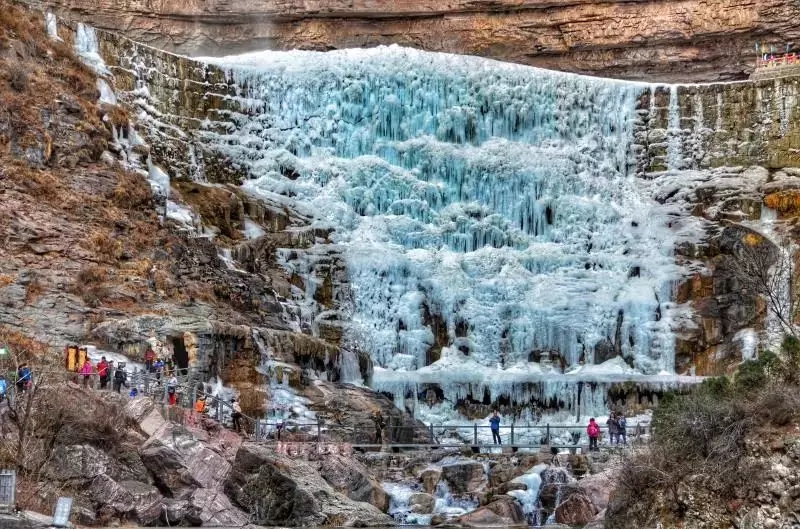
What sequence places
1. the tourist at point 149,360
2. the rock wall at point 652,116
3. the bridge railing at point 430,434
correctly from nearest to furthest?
the bridge railing at point 430,434, the tourist at point 149,360, the rock wall at point 652,116

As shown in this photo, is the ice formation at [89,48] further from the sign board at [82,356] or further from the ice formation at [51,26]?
the sign board at [82,356]

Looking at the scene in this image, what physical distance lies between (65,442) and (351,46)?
1499 inches

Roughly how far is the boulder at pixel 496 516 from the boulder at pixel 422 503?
5.27 feet

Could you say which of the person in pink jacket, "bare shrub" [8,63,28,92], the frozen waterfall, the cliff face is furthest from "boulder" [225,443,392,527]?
the cliff face

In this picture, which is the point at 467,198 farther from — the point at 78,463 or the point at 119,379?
the point at 78,463

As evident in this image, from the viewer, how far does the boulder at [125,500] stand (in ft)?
93.6

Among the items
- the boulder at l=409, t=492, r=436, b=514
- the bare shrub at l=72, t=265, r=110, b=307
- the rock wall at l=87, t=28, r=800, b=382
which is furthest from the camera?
the rock wall at l=87, t=28, r=800, b=382

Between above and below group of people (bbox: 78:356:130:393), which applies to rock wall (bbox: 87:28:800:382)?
above

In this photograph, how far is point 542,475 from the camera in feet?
117

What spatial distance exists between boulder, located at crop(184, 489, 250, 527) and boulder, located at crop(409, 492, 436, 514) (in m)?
5.81

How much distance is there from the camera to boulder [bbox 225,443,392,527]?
30.0m

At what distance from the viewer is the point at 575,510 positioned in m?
32.6

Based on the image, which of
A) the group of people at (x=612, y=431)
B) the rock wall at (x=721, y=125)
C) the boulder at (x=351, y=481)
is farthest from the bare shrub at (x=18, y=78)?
the rock wall at (x=721, y=125)

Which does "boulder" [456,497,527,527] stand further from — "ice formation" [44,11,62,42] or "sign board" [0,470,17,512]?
"ice formation" [44,11,62,42]
